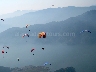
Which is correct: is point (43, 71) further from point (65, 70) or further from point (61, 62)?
point (61, 62)

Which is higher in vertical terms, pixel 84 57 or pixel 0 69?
pixel 84 57

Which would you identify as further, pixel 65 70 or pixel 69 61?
pixel 69 61

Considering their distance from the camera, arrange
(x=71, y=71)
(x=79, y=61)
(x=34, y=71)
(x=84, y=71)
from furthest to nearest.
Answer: (x=79, y=61), (x=84, y=71), (x=71, y=71), (x=34, y=71)

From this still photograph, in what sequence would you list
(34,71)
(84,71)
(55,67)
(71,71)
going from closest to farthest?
1. (34,71)
2. (71,71)
3. (84,71)
4. (55,67)

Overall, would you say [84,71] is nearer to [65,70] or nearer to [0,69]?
[65,70]

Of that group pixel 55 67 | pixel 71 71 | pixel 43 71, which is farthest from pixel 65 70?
pixel 55 67

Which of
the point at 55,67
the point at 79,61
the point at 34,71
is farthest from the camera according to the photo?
the point at 79,61

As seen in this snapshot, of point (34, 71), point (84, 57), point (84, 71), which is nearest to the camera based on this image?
point (34, 71)

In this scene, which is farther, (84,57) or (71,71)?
(84,57)

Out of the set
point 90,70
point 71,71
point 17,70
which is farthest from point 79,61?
point 17,70
